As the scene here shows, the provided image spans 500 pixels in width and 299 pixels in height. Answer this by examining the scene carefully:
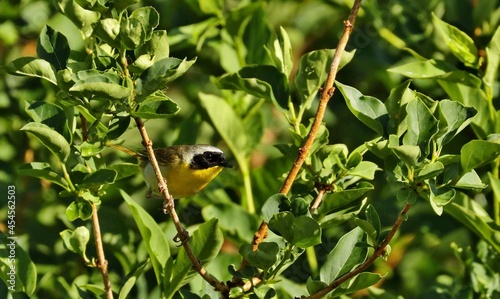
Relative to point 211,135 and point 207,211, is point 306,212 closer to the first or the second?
point 207,211

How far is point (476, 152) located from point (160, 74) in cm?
53

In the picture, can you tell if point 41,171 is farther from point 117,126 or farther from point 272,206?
point 272,206

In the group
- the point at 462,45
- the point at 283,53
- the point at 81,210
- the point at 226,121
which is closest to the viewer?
the point at 81,210

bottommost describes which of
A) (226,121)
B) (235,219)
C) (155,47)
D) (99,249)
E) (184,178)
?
(184,178)

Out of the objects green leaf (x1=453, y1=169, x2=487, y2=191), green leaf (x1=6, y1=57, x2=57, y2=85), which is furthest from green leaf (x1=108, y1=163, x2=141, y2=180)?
green leaf (x1=453, y1=169, x2=487, y2=191)

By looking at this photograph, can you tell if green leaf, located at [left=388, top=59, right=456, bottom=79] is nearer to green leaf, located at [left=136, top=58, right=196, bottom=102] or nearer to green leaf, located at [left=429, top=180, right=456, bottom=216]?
green leaf, located at [left=429, top=180, right=456, bottom=216]

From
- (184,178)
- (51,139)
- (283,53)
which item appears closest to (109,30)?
(51,139)

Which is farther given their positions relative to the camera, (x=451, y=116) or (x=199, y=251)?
(x=199, y=251)

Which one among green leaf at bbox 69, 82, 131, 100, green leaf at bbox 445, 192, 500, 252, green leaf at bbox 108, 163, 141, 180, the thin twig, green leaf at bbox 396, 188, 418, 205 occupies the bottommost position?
green leaf at bbox 445, 192, 500, 252

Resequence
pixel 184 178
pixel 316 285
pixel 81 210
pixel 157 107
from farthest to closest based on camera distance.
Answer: pixel 184 178
pixel 81 210
pixel 316 285
pixel 157 107

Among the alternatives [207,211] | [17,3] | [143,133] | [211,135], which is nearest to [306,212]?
[143,133]

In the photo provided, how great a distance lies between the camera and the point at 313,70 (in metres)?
1.65

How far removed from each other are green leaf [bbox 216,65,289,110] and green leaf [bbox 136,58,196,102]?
0.36 metres

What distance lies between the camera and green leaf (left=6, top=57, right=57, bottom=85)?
4.54 feet
